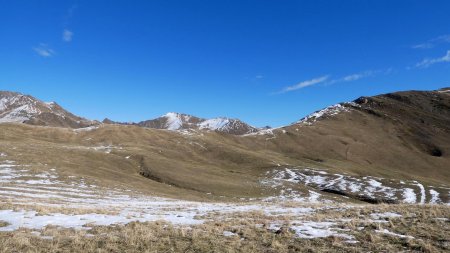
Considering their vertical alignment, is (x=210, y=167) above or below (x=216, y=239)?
above

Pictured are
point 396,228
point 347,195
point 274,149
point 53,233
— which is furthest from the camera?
point 274,149

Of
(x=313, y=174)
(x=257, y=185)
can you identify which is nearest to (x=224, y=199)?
(x=257, y=185)

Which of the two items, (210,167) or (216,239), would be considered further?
(210,167)

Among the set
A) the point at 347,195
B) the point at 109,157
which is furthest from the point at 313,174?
the point at 109,157

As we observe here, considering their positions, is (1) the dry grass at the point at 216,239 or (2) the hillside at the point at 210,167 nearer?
(1) the dry grass at the point at 216,239

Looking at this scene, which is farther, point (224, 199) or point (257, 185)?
point (257, 185)

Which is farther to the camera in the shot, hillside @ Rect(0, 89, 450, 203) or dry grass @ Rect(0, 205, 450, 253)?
hillside @ Rect(0, 89, 450, 203)

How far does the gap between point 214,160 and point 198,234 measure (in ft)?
400

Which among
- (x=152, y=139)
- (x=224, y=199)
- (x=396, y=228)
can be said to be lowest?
(x=224, y=199)

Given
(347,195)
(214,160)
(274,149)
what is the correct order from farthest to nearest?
(274,149)
(214,160)
(347,195)

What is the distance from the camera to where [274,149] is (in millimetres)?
191125

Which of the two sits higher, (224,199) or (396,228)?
(396,228)

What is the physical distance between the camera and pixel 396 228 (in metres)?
18.8

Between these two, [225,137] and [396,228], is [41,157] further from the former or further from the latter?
[225,137]
